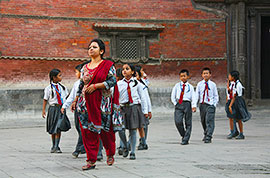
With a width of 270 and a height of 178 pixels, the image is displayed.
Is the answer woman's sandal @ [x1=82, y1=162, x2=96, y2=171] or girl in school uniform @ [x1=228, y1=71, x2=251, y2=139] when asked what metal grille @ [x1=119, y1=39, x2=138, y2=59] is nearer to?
girl in school uniform @ [x1=228, y1=71, x2=251, y2=139]

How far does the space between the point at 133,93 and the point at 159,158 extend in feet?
4.35

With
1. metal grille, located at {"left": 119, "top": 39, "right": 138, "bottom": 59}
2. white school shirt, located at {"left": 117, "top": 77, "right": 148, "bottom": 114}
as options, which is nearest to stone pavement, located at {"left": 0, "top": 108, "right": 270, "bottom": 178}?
white school shirt, located at {"left": 117, "top": 77, "right": 148, "bottom": 114}

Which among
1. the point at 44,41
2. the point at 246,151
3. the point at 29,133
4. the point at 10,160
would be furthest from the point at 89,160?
the point at 44,41

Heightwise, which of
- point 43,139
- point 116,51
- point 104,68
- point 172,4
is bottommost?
point 43,139

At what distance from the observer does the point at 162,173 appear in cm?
600

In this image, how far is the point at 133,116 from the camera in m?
8.08

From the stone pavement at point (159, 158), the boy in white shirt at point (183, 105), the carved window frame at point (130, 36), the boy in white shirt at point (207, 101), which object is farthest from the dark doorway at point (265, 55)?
the boy in white shirt at point (183, 105)

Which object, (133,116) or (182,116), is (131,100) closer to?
(133,116)

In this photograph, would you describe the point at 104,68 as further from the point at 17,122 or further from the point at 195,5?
the point at 195,5

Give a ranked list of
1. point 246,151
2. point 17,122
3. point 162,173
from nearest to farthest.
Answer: point 162,173 → point 246,151 → point 17,122

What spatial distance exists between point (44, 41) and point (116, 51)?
8.39 ft

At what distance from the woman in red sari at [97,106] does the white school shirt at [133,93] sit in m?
1.29

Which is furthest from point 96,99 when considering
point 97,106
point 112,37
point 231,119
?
point 112,37

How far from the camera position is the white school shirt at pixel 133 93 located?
813 cm
